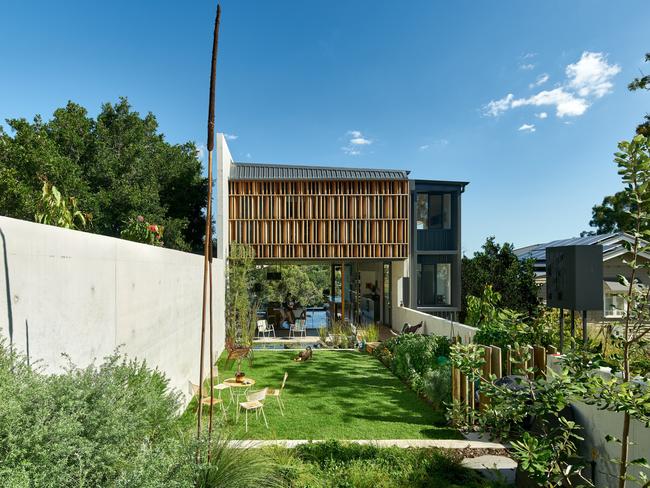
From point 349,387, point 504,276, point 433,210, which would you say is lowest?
point 349,387

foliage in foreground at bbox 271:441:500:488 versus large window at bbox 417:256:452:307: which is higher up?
large window at bbox 417:256:452:307

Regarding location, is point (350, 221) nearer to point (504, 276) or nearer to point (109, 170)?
point (504, 276)

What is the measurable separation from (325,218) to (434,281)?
4996 millimetres

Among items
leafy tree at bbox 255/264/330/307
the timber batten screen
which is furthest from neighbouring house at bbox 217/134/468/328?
leafy tree at bbox 255/264/330/307

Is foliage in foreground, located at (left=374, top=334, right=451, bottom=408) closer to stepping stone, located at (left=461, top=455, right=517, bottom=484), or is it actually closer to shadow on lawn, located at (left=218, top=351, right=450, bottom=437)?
shadow on lawn, located at (left=218, top=351, right=450, bottom=437)

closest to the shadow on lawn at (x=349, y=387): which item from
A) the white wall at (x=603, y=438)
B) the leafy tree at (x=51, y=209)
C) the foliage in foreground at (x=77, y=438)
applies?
the white wall at (x=603, y=438)

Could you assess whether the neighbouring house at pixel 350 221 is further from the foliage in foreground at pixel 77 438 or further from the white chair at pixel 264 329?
the foliage in foreground at pixel 77 438

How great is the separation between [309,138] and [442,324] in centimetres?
1200

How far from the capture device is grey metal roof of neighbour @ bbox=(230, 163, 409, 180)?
1296 centimetres

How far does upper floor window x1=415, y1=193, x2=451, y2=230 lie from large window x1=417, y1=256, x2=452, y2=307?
1290 mm

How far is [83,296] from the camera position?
9.32 feet

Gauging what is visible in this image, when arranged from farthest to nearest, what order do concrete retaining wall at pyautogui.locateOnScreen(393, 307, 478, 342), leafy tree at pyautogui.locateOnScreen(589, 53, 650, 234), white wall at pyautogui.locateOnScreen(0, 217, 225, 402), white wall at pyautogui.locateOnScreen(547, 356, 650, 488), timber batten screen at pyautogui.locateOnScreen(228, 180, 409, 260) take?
timber batten screen at pyautogui.locateOnScreen(228, 180, 409, 260) → concrete retaining wall at pyautogui.locateOnScreen(393, 307, 478, 342) → white wall at pyautogui.locateOnScreen(547, 356, 650, 488) → leafy tree at pyautogui.locateOnScreen(589, 53, 650, 234) → white wall at pyautogui.locateOnScreen(0, 217, 225, 402)

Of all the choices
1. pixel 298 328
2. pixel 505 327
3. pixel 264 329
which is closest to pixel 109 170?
Answer: pixel 264 329

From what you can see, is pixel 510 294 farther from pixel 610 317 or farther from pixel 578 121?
pixel 578 121
